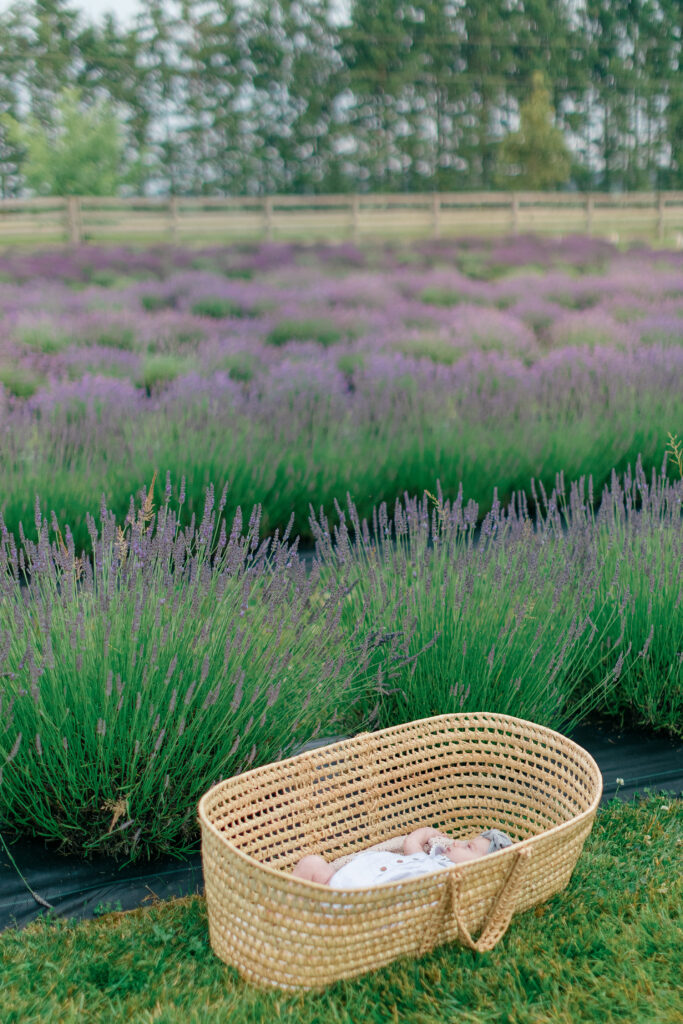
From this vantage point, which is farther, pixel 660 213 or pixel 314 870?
pixel 660 213

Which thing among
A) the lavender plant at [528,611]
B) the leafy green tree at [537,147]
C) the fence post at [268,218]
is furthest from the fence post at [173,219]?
the lavender plant at [528,611]

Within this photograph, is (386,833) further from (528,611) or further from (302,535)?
(302,535)

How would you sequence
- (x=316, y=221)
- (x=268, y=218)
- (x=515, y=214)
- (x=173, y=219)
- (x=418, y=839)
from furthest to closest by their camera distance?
1. (x=515, y=214)
2. (x=316, y=221)
3. (x=268, y=218)
4. (x=173, y=219)
5. (x=418, y=839)

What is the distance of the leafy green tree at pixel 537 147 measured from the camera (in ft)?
107

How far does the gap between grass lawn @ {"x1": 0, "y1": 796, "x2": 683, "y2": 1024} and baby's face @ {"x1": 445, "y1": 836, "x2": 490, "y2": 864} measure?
0.19 metres

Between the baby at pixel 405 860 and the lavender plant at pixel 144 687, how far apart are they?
0.94 ft

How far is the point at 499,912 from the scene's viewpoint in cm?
208

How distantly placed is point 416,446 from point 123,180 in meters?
31.3

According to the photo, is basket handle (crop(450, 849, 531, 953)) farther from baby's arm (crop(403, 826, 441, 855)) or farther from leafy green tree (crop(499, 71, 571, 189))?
leafy green tree (crop(499, 71, 571, 189))

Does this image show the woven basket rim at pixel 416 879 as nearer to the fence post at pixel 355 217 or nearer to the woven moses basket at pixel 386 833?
the woven moses basket at pixel 386 833

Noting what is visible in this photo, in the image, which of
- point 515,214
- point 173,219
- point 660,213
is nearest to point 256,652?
point 173,219

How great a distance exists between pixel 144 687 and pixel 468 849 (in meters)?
0.84

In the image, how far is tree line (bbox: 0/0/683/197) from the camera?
36781 millimetres

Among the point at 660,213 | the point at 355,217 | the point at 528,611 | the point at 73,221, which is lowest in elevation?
the point at 528,611
